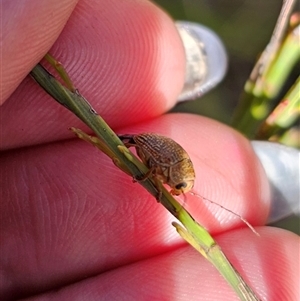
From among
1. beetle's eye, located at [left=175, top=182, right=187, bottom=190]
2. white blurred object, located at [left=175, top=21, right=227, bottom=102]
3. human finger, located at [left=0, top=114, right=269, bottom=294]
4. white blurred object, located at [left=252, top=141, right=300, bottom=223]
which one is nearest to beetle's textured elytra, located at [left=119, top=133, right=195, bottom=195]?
beetle's eye, located at [left=175, top=182, right=187, bottom=190]

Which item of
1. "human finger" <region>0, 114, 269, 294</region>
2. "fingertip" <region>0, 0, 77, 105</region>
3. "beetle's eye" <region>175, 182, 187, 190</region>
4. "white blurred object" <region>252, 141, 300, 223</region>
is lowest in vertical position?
"human finger" <region>0, 114, 269, 294</region>

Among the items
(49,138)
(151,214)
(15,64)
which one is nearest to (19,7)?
(15,64)

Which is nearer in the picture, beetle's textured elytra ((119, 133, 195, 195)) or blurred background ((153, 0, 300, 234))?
beetle's textured elytra ((119, 133, 195, 195))

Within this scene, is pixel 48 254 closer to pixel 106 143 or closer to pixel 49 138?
pixel 49 138

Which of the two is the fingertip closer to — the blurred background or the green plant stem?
the green plant stem

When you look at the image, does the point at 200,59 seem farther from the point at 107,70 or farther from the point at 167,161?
the point at 167,161

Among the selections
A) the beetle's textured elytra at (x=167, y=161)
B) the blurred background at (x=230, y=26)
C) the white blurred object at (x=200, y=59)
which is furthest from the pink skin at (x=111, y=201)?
the blurred background at (x=230, y=26)

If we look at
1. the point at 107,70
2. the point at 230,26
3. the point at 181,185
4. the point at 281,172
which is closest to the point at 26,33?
the point at 107,70

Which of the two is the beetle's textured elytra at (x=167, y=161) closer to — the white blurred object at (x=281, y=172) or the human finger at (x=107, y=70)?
the human finger at (x=107, y=70)
